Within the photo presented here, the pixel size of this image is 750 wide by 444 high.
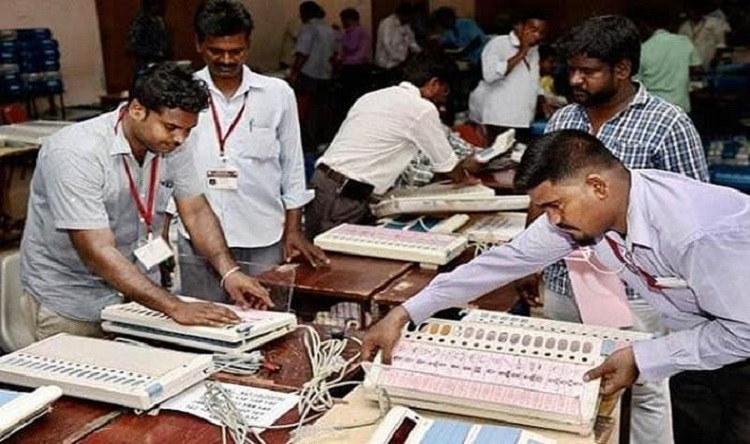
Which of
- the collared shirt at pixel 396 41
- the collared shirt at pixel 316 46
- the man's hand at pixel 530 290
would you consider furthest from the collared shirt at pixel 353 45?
the man's hand at pixel 530 290

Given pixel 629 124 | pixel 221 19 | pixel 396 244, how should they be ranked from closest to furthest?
pixel 629 124 < pixel 221 19 < pixel 396 244

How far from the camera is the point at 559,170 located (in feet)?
4.81

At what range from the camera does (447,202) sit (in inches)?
120

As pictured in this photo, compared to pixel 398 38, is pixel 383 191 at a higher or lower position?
lower

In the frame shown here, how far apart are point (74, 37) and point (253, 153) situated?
4484 mm

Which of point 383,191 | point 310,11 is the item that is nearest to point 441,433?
point 383,191

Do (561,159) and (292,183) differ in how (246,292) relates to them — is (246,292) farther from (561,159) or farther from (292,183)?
(561,159)

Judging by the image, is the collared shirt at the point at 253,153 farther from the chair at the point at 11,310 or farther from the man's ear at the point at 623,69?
the man's ear at the point at 623,69

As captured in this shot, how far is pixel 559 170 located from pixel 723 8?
7.62 meters

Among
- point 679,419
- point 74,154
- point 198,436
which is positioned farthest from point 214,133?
point 679,419

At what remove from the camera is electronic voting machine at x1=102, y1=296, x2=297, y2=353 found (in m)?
1.78

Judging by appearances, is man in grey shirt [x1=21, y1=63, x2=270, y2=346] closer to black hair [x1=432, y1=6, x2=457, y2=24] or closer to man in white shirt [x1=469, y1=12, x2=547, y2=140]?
man in white shirt [x1=469, y1=12, x2=547, y2=140]

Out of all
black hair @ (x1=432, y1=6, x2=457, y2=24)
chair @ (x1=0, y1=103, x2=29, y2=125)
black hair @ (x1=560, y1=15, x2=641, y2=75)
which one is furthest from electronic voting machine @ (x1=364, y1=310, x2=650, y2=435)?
black hair @ (x1=432, y1=6, x2=457, y2=24)

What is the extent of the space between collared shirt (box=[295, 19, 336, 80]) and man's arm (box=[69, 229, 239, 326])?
608cm
